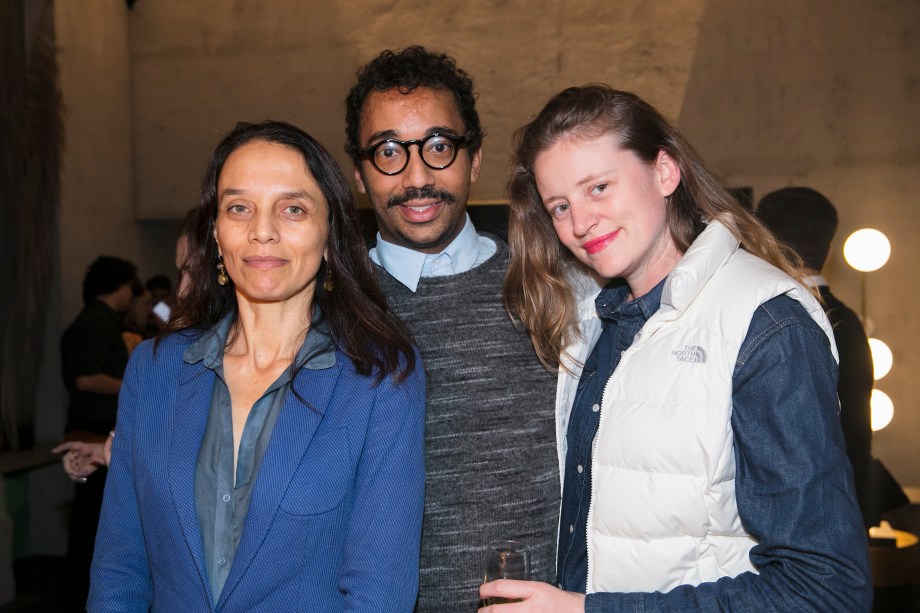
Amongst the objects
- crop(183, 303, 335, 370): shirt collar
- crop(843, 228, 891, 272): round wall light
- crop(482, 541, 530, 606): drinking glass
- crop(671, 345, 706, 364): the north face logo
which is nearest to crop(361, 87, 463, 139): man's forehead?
crop(183, 303, 335, 370): shirt collar

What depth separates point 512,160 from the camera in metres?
2.10

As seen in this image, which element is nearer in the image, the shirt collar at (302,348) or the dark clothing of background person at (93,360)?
the shirt collar at (302,348)

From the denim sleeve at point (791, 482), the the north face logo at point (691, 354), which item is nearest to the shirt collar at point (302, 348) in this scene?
the the north face logo at point (691, 354)

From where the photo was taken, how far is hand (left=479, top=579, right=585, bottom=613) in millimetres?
1450

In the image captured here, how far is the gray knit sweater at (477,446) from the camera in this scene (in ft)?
6.48

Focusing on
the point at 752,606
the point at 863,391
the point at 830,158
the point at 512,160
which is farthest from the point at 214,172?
the point at 830,158

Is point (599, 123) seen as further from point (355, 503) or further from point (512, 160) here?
point (355, 503)

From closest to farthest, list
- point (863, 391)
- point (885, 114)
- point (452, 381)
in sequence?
point (452, 381)
point (863, 391)
point (885, 114)

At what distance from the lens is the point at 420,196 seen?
220 cm

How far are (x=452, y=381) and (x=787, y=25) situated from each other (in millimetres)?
6144

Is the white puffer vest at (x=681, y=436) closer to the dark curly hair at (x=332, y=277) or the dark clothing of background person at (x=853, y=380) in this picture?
the dark curly hair at (x=332, y=277)

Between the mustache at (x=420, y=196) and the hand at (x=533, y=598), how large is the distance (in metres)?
1.08

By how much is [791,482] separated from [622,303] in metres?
0.64

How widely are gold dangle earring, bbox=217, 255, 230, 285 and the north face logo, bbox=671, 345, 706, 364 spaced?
1038 millimetres
